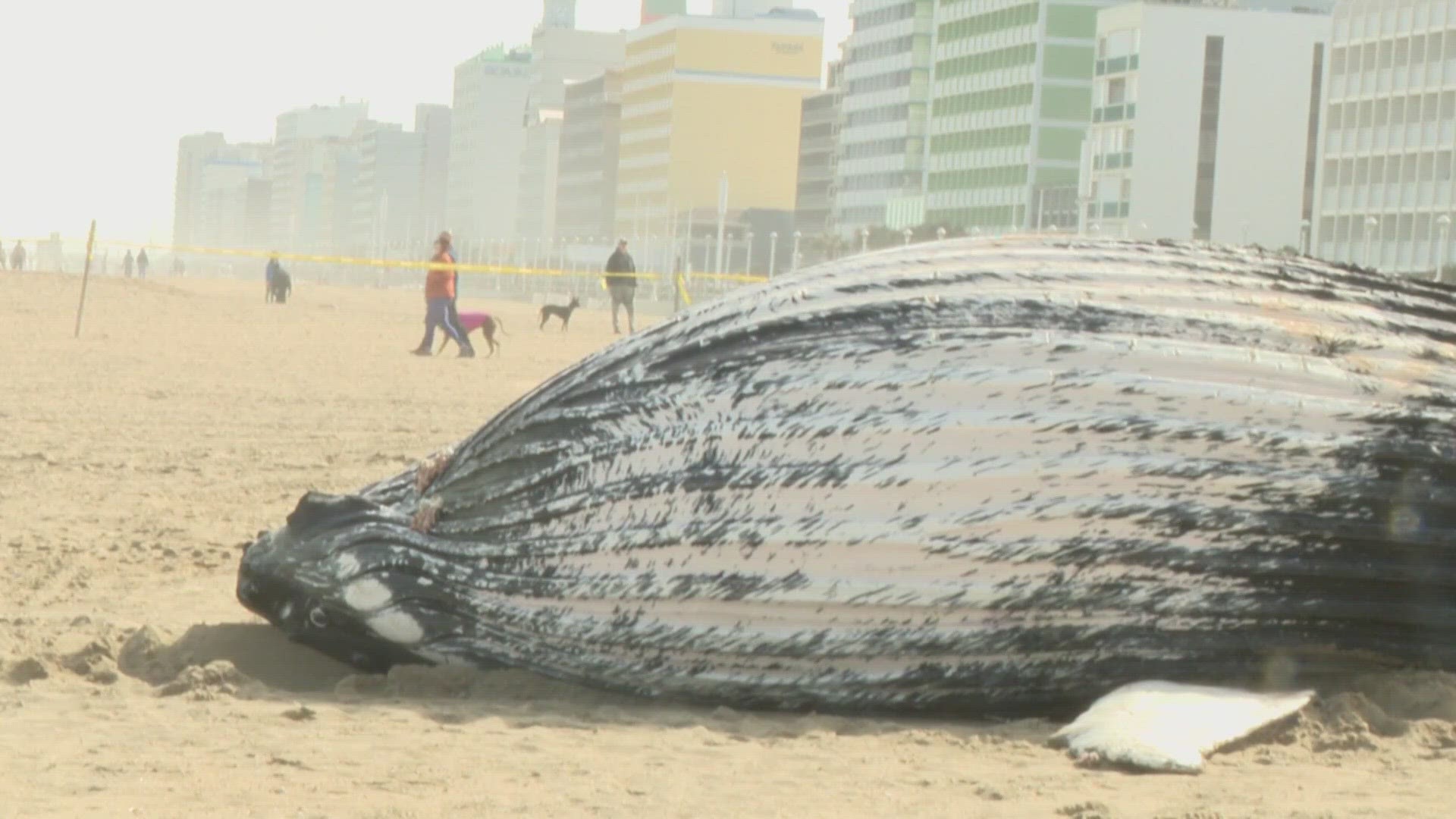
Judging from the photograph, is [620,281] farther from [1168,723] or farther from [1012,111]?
[1012,111]

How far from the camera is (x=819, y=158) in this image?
147375 mm

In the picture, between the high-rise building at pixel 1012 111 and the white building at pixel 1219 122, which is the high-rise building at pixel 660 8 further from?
the white building at pixel 1219 122

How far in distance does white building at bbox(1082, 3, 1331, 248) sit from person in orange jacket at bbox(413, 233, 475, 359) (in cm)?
7702

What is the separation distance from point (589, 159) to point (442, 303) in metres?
152

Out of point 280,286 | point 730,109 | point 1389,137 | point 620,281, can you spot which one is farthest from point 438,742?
point 730,109

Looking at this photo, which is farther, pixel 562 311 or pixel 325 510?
pixel 562 311

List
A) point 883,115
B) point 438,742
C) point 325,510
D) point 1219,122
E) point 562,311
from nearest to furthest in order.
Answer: point 438,742
point 325,510
point 562,311
point 1219,122
point 883,115

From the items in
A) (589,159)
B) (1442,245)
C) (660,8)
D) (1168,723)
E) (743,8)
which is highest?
(660,8)

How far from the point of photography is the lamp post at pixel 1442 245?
78.5m

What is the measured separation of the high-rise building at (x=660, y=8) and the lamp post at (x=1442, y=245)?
111905mm

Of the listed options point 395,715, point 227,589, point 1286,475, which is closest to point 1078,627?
point 1286,475

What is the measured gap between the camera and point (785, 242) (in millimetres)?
143500

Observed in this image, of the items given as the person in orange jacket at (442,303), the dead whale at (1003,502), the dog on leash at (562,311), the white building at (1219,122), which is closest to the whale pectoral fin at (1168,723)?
the dead whale at (1003,502)

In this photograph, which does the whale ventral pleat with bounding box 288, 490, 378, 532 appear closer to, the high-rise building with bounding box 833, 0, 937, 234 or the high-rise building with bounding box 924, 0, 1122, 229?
the high-rise building with bounding box 924, 0, 1122, 229
